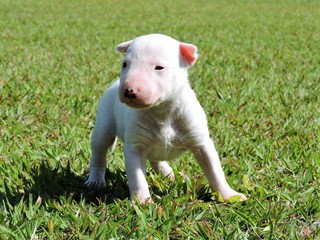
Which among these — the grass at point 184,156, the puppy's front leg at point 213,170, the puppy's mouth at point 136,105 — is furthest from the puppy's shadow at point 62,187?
the puppy's mouth at point 136,105

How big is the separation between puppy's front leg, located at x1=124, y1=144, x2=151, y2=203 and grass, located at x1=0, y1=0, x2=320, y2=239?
3.9 inches

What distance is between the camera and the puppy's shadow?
3.74m

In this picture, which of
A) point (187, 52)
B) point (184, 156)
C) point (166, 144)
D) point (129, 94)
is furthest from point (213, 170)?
point (184, 156)

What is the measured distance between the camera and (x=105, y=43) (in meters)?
11.3

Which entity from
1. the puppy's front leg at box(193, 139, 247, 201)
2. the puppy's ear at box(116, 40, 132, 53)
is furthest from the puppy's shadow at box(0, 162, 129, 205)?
the puppy's ear at box(116, 40, 132, 53)

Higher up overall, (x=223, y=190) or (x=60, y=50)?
(x=223, y=190)

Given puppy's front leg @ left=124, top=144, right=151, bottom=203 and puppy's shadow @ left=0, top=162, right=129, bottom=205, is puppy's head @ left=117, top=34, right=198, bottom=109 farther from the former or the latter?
puppy's shadow @ left=0, top=162, right=129, bottom=205

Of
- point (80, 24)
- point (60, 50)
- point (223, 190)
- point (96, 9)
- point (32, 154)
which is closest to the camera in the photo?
point (223, 190)

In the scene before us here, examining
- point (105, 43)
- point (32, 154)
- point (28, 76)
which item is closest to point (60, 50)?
point (105, 43)

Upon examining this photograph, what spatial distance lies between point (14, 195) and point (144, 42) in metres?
1.26

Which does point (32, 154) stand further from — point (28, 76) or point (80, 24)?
point (80, 24)

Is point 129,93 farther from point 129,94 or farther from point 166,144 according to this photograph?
point 166,144

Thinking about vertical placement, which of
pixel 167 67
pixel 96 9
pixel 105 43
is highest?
pixel 167 67

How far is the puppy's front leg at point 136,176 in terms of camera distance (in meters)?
3.48
